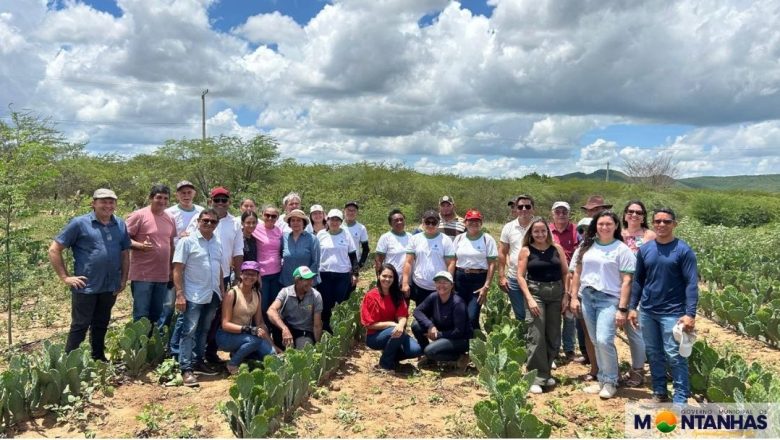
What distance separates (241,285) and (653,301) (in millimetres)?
3813

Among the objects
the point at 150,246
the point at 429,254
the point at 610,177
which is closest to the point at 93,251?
the point at 150,246

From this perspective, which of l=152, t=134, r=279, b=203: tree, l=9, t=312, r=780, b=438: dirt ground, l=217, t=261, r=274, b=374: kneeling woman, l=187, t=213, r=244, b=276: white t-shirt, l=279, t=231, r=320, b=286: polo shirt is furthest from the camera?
l=152, t=134, r=279, b=203: tree

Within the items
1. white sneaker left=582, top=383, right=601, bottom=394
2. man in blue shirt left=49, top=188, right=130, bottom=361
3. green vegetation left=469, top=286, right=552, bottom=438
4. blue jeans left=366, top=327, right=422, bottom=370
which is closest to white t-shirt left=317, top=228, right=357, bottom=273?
blue jeans left=366, top=327, right=422, bottom=370

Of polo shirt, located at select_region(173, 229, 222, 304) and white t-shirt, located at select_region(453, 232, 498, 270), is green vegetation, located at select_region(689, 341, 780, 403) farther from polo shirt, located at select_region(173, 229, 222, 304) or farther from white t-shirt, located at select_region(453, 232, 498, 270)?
polo shirt, located at select_region(173, 229, 222, 304)

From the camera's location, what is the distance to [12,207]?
5984 millimetres

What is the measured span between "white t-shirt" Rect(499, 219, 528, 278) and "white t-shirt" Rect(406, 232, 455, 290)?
2.00 ft

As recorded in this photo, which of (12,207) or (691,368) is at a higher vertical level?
(12,207)

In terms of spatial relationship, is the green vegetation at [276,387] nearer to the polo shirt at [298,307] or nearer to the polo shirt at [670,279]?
the polo shirt at [298,307]

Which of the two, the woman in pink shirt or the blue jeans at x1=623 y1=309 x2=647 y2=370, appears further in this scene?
the woman in pink shirt

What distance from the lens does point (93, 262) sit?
4766 millimetres

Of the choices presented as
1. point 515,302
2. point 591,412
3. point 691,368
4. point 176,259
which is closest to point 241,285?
point 176,259

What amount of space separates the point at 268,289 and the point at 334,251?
2.89ft

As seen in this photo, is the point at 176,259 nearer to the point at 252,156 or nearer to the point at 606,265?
the point at 606,265

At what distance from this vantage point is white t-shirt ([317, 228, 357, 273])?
6254 millimetres
